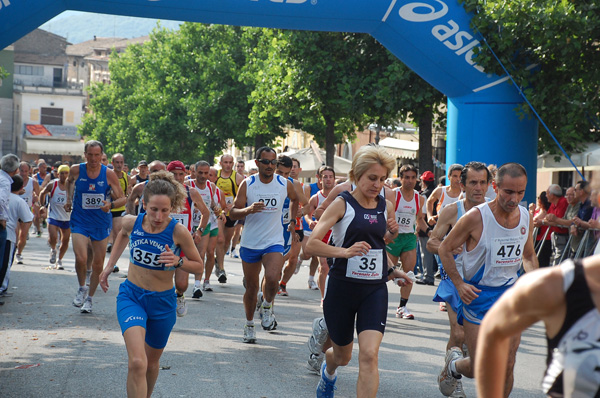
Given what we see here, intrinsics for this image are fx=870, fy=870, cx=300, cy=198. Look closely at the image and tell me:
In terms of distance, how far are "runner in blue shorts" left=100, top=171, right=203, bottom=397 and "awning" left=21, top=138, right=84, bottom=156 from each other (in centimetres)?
8828

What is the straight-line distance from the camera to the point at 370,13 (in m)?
12.5

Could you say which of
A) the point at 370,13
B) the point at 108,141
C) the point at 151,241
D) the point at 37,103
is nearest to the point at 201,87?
the point at 108,141

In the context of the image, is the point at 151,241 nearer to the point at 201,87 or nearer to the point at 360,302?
the point at 360,302

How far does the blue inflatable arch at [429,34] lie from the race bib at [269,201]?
3.66 metres

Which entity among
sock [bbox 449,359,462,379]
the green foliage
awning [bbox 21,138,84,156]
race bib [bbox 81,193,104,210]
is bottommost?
sock [bbox 449,359,462,379]

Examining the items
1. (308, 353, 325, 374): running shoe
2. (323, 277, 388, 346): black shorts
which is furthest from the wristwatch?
(308, 353, 325, 374): running shoe

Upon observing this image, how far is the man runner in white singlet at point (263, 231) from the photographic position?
29.7 feet

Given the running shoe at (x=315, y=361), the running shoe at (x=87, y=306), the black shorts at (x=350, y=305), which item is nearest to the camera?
the black shorts at (x=350, y=305)

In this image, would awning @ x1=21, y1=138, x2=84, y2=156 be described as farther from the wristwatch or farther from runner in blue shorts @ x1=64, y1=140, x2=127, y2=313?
the wristwatch

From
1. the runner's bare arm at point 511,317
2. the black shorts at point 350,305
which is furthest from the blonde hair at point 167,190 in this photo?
the runner's bare arm at point 511,317

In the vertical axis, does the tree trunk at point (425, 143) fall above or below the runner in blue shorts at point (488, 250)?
above

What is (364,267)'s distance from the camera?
577cm

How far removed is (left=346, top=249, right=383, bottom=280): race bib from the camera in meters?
5.76

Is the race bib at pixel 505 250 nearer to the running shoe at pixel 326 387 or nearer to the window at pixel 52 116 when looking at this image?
the running shoe at pixel 326 387
